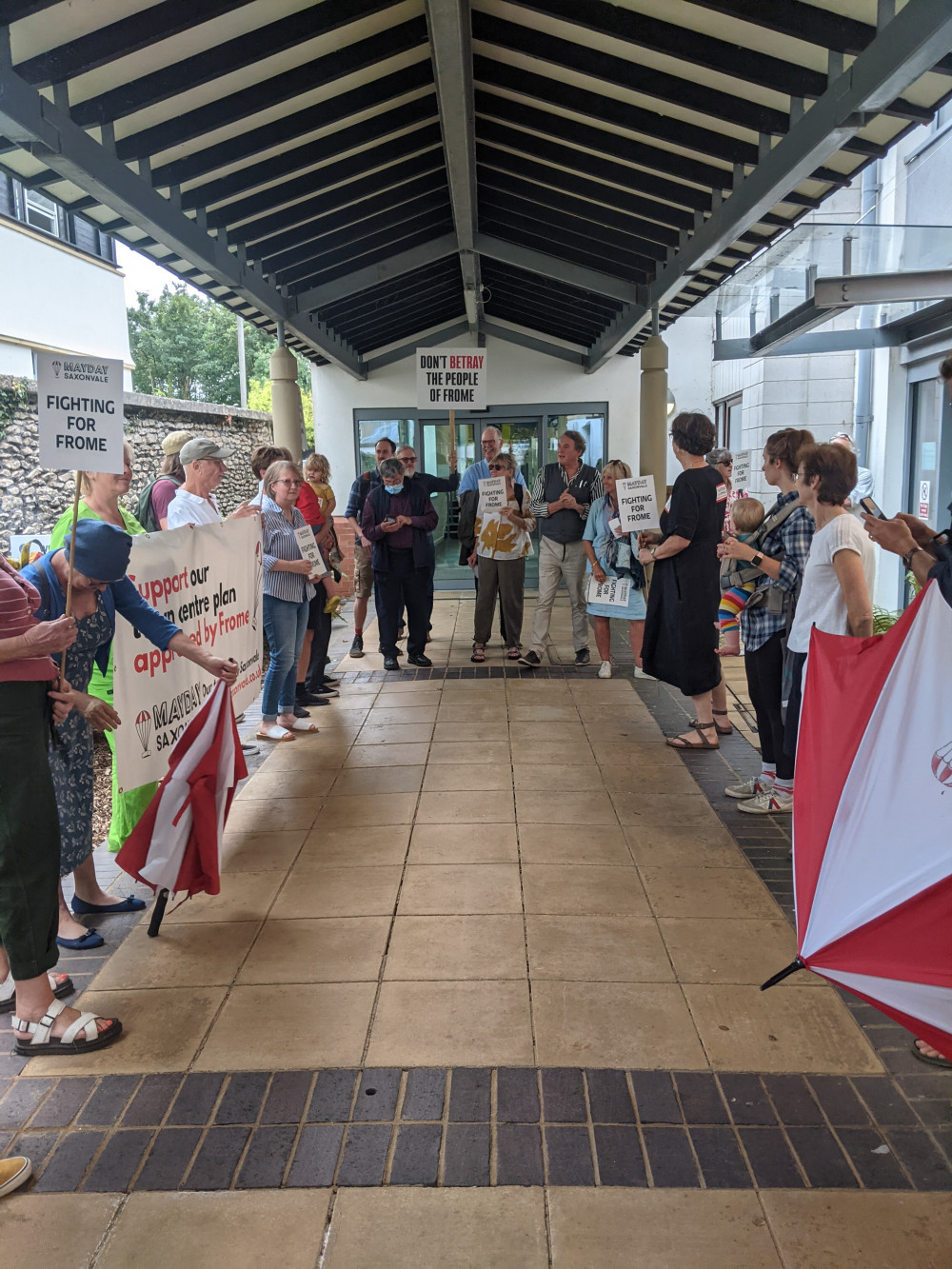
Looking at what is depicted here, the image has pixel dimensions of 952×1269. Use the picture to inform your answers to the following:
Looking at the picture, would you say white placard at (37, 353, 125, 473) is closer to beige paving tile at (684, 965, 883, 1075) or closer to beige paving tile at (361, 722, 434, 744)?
beige paving tile at (684, 965, 883, 1075)

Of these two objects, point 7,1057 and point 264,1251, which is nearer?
point 264,1251

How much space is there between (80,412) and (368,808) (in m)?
2.85

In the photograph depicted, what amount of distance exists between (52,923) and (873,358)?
1167 cm

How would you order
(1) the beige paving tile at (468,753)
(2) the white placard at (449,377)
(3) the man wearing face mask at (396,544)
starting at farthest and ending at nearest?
(2) the white placard at (449,377), (3) the man wearing face mask at (396,544), (1) the beige paving tile at (468,753)

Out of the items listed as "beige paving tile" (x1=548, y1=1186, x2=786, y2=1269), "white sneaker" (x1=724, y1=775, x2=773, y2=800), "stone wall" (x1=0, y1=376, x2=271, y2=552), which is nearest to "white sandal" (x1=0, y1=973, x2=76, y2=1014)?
"beige paving tile" (x1=548, y1=1186, x2=786, y2=1269)

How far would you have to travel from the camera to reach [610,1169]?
2.59 meters

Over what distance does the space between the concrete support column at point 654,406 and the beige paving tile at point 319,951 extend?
734cm

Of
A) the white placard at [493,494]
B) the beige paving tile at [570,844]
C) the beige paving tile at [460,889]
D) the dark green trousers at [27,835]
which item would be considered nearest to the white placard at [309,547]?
the white placard at [493,494]

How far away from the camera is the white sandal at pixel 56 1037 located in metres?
3.17

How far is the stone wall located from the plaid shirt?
27.7 feet

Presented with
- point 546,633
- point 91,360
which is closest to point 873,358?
point 546,633

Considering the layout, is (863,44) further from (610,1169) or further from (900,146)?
(900,146)

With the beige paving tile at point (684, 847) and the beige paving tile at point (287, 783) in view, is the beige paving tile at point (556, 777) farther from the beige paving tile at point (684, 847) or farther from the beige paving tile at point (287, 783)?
the beige paving tile at point (287, 783)

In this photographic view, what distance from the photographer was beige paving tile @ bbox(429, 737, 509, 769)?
20.5 ft
